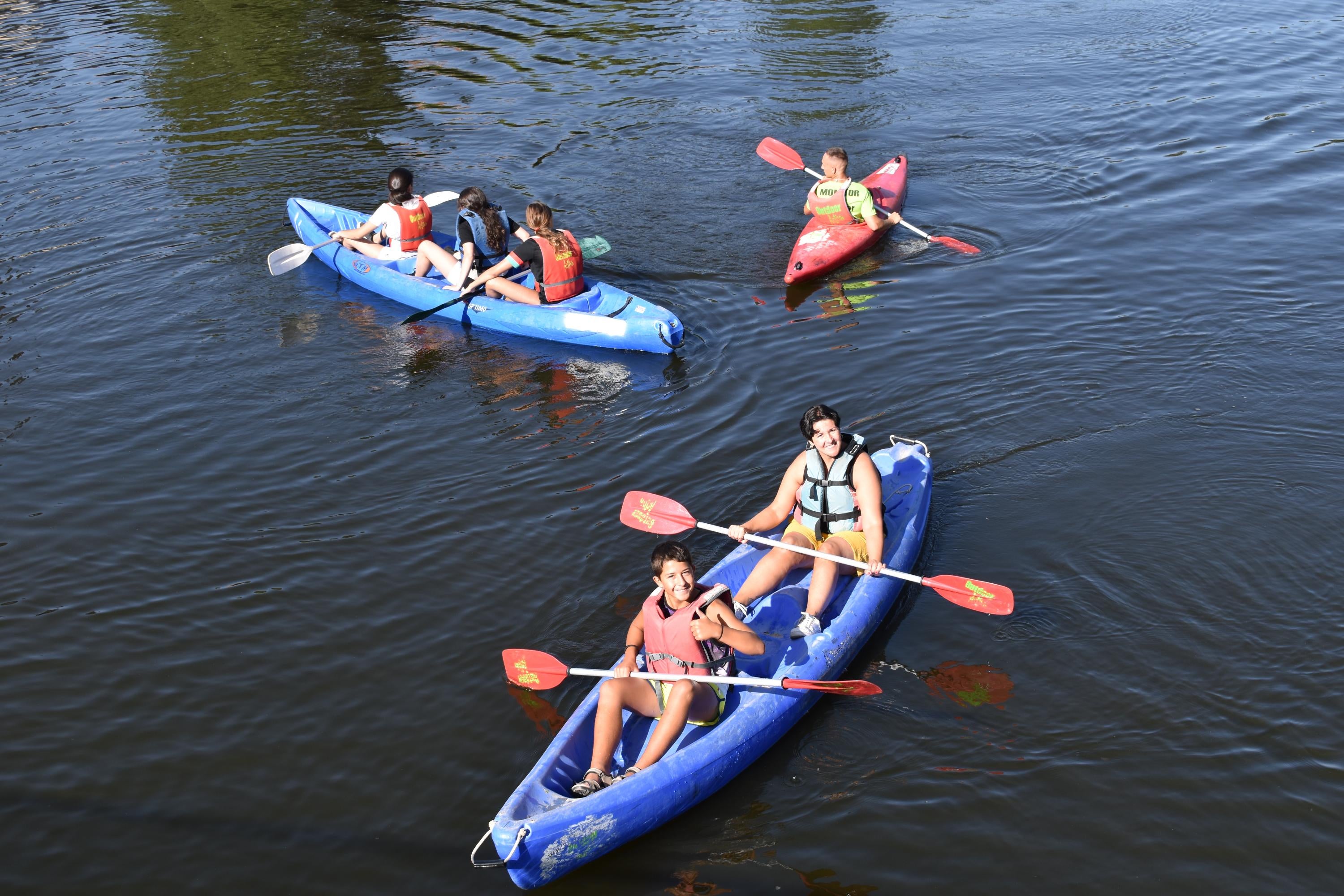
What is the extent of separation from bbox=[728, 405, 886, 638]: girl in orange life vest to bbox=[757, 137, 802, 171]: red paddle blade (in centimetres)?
687

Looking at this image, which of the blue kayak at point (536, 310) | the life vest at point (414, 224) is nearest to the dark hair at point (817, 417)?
the blue kayak at point (536, 310)

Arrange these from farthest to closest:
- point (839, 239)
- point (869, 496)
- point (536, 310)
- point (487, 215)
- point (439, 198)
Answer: point (439, 198)
point (839, 239)
point (487, 215)
point (536, 310)
point (869, 496)

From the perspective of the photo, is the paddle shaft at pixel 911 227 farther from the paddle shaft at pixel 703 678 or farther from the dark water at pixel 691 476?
the paddle shaft at pixel 703 678

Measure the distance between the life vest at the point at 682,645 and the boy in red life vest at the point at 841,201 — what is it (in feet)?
22.1

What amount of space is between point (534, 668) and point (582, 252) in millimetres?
5312

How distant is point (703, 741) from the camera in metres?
5.39

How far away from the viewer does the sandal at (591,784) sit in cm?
514

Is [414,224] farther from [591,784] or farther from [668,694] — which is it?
[591,784]

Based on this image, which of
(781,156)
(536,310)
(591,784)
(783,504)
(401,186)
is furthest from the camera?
(781,156)

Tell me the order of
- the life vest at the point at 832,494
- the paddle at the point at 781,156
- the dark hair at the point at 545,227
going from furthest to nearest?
the paddle at the point at 781,156
the dark hair at the point at 545,227
the life vest at the point at 832,494

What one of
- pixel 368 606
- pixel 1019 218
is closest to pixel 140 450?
pixel 368 606

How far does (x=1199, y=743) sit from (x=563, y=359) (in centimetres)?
609

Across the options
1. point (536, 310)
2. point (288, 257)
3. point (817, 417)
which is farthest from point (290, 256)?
point (817, 417)

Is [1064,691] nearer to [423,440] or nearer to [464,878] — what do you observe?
[464,878]
